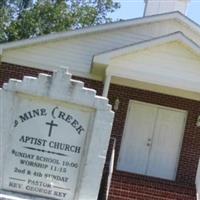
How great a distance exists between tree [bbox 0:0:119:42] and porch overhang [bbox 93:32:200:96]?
17312 mm

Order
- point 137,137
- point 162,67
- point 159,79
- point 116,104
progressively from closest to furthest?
point 159,79, point 162,67, point 116,104, point 137,137

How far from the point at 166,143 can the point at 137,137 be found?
844 mm

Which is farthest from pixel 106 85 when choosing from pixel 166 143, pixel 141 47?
pixel 166 143

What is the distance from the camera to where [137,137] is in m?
16.9

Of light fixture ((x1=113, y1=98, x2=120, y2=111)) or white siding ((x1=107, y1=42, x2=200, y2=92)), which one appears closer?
white siding ((x1=107, y1=42, x2=200, y2=92))

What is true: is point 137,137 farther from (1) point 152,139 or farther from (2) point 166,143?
(2) point 166,143

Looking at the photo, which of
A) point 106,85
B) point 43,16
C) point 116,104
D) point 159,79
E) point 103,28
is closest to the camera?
point 106,85

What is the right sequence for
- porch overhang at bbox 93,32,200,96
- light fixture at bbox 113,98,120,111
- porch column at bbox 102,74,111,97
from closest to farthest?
porch column at bbox 102,74,111,97, porch overhang at bbox 93,32,200,96, light fixture at bbox 113,98,120,111

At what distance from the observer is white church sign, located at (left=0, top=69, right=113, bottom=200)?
23.4 ft

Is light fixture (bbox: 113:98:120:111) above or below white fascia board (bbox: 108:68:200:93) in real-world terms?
below

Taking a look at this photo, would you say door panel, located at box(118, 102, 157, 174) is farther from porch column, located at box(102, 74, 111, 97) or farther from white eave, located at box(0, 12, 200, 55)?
white eave, located at box(0, 12, 200, 55)

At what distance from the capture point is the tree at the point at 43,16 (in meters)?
32.3

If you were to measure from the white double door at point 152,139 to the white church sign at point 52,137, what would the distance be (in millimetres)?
9614

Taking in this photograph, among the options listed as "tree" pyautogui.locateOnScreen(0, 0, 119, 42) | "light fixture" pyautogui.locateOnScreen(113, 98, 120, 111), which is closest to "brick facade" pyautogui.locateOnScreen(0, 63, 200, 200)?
"light fixture" pyautogui.locateOnScreen(113, 98, 120, 111)
